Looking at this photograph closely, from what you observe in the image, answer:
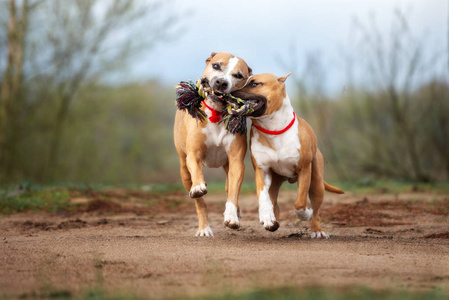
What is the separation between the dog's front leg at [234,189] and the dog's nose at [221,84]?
0.82 m

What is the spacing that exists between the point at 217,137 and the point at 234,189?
66cm

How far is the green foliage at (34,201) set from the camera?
387 inches

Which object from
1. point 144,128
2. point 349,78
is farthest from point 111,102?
point 349,78

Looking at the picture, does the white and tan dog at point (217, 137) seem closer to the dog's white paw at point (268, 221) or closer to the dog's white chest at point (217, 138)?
the dog's white chest at point (217, 138)

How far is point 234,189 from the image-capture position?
6316 mm

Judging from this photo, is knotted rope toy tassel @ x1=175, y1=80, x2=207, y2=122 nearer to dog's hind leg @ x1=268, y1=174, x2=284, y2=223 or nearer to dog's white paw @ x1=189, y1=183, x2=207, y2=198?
dog's white paw @ x1=189, y1=183, x2=207, y2=198

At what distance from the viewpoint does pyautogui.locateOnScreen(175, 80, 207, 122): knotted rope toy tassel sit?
646cm

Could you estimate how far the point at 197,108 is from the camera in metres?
6.48

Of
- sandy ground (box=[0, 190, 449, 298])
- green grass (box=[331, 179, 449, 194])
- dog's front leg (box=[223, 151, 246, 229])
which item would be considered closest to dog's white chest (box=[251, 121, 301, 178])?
dog's front leg (box=[223, 151, 246, 229])

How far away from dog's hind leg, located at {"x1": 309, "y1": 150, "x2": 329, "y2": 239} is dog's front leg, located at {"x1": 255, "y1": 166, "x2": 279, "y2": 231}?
643 millimetres

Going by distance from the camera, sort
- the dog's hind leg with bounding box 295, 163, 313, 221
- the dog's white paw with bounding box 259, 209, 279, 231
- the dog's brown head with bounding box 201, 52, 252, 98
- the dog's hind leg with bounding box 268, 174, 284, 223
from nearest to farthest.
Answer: the dog's white paw with bounding box 259, 209, 279, 231 < the dog's brown head with bounding box 201, 52, 252, 98 < the dog's hind leg with bounding box 295, 163, 313, 221 < the dog's hind leg with bounding box 268, 174, 284, 223

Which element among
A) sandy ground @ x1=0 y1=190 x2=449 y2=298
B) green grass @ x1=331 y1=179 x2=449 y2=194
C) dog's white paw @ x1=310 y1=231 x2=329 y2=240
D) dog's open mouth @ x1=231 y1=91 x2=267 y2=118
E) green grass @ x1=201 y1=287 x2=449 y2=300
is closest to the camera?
green grass @ x1=201 y1=287 x2=449 y2=300

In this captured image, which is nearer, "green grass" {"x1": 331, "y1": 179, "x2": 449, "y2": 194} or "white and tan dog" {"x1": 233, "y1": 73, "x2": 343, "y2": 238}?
"white and tan dog" {"x1": 233, "y1": 73, "x2": 343, "y2": 238}

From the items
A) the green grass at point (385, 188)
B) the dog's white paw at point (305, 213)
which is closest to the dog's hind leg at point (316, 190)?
the dog's white paw at point (305, 213)
